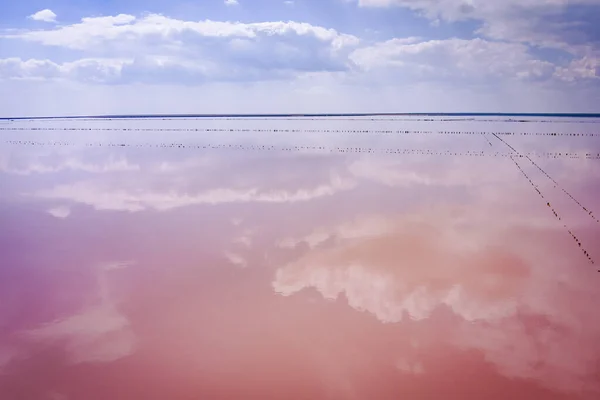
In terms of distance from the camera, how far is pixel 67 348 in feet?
27.0

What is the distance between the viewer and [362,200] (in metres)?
19.0

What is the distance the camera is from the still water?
7320 millimetres

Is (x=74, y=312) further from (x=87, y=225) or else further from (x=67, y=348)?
(x=87, y=225)

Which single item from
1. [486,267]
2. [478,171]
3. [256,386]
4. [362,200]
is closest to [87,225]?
[362,200]

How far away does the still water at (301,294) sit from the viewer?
24.0ft

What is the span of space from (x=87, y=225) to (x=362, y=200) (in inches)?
376

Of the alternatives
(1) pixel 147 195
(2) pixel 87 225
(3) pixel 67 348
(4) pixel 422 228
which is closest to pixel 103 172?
(1) pixel 147 195

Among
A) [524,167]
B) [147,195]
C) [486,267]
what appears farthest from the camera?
[524,167]

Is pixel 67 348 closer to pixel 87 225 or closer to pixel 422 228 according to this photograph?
pixel 87 225

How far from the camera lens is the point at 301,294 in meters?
10.2

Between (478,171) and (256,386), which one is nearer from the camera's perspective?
(256,386)

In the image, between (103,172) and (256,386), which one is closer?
(256,386)

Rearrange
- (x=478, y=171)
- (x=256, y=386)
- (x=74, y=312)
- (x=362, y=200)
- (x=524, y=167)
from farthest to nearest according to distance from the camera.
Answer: (x=524, y=167) → (x=478, y=171) → (x=362, y=200) → (x=74, y=312) → (x=256, y=386)

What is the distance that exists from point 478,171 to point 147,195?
55.9ft
